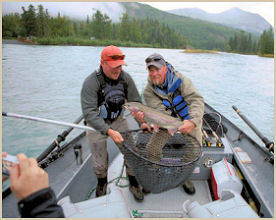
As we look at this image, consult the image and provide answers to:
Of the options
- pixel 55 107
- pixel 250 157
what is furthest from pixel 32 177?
pixel 55 107

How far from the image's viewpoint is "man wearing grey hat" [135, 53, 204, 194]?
2.20 m

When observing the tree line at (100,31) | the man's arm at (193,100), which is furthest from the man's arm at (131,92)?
the tree line at (100,31)

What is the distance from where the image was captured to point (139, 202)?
246 centimetres

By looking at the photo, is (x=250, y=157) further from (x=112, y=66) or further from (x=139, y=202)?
(x=112, y=66)

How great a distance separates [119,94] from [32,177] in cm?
143

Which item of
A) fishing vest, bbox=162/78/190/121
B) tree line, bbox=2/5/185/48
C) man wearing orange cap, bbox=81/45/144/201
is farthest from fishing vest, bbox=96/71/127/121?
tree line, bbox=2/5/185/48

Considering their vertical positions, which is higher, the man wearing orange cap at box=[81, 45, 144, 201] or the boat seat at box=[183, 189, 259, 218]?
the man wearing orange cap at box=[81, 45, 144, 201]

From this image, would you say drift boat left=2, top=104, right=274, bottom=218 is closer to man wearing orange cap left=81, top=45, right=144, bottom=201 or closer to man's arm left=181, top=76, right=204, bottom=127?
man wearing orange cap left=81, top=45, right=144, bottom=201

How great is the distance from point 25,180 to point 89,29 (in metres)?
83.5

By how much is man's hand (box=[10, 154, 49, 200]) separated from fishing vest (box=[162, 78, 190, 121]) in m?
1.72

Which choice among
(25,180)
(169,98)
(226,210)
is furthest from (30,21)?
(226,210)

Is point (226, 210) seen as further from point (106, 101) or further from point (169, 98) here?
point (106, 101)

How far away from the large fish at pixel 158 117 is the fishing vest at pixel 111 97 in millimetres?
122

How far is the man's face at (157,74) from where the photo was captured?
2.20m
